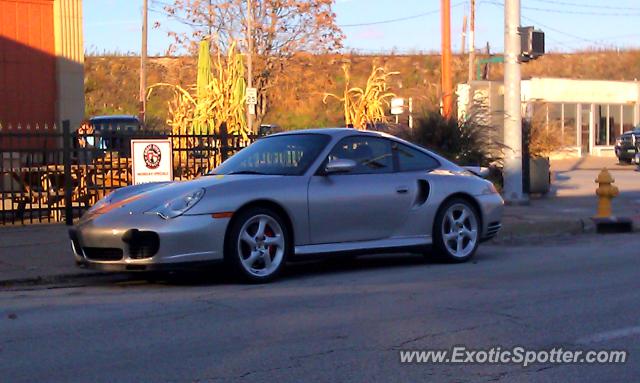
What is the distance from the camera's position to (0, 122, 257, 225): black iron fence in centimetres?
1363

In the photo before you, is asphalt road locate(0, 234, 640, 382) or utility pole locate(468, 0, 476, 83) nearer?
asphalt road locate(0, 234, 640, 382)

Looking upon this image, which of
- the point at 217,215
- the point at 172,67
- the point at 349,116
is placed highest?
the point at 172,67

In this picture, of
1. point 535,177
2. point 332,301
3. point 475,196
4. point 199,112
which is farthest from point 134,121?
point 332,301

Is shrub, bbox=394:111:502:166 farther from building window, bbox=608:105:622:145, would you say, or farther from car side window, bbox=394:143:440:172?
building window, bbox=608:105:622:145

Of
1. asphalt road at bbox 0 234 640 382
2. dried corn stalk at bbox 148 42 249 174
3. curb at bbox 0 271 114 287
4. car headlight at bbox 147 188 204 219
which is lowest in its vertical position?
asphalt road at bbox 0 234 640 382

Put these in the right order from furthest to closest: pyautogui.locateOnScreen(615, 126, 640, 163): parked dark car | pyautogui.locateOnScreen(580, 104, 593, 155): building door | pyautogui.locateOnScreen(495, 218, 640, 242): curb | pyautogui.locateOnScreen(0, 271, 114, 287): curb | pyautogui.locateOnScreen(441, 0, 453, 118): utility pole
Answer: pyautogui.locateOnScreen(580, 104, 593, 155): building door < pyautogui.locateOnScreen(615, 126, 640, 163): parked dark car < pyautogui.locateOnScreen(441, 0, 453, 118): utility pole < pyautogui.locateOnScreen(495, 218, 640, 242): curb < pyautogui.locateOnScreen(0, 271, 114, 287): curb

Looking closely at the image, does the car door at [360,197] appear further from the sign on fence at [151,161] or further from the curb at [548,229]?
the curb at [548,229]

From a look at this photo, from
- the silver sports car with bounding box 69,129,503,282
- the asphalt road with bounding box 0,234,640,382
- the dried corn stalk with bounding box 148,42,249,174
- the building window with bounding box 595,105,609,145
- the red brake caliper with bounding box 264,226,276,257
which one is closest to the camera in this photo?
the asphalt road with bounding box 0,234,640,382

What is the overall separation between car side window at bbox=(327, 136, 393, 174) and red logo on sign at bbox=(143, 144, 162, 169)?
11.3ft

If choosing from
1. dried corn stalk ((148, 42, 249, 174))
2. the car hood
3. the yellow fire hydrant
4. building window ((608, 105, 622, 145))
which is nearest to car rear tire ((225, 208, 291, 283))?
the car hood

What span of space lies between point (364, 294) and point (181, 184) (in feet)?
6.51

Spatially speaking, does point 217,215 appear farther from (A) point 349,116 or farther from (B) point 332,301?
(A) point 349,116

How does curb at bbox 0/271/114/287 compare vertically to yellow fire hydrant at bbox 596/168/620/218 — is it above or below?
below

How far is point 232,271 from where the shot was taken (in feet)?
29.6
